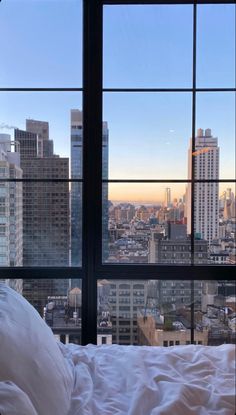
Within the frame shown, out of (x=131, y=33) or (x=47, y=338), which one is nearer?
(x=47, y=338)

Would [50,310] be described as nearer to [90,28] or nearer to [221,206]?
[221,206]

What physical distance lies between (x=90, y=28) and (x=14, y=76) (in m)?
0.45

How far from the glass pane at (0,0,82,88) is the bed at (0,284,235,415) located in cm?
115

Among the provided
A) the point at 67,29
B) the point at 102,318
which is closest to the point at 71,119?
the point at 67,29

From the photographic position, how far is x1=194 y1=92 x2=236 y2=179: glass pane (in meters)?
1.93

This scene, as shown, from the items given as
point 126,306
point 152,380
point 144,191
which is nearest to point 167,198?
point 144,191

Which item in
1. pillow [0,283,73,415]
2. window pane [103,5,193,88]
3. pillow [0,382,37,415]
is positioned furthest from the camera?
window pane [103,5,193,88]

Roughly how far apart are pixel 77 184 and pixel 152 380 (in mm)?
1047

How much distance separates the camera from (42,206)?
1.92m

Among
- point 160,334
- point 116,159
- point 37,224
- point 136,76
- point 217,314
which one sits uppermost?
point 136,76

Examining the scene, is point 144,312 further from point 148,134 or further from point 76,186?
point 148,134

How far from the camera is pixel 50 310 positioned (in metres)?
1.98

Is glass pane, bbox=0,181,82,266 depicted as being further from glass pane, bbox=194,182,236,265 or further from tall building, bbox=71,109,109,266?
glass pane, bbox=194,182,236,265

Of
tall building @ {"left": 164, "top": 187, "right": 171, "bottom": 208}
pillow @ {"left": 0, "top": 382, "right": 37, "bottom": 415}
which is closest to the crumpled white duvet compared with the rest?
pillow @ {"left": 0, "top": 382, "right": 37, "bottom": 415}
